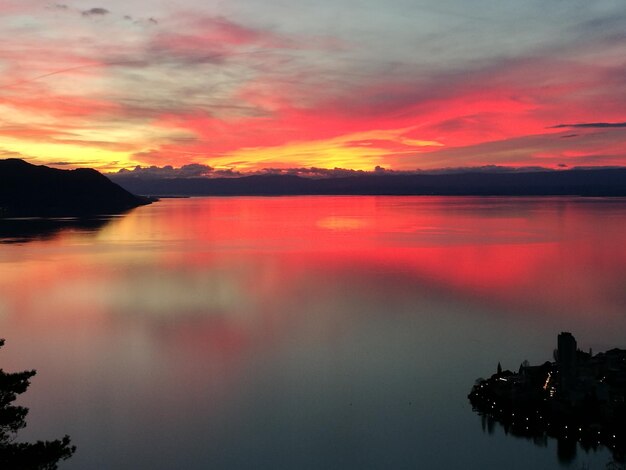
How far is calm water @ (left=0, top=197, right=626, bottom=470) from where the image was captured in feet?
83.8

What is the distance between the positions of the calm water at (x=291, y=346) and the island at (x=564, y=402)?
83 cm

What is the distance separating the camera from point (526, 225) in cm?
15075

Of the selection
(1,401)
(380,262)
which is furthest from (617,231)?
(1,401)

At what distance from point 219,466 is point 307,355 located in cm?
1553

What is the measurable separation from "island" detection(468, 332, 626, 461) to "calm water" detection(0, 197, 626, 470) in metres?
0.83

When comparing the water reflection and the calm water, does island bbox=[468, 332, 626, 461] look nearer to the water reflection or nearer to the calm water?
the calm water

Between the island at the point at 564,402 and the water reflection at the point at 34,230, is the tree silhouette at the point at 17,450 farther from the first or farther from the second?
the water reflection at the point at 34,230

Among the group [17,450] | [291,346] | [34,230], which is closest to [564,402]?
[291,346]

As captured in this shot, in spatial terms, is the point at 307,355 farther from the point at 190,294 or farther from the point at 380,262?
the point at 380,262

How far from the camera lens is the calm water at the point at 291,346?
2553 centimetres

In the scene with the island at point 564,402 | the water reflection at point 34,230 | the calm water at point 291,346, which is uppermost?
the water reflection at point 34,230

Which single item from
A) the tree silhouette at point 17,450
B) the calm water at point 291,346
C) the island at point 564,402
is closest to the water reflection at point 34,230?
the calm water at point 291,346

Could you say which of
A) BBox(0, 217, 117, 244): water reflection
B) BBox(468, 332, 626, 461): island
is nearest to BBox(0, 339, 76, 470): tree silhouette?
BBox(468, 332, 626, 461): island

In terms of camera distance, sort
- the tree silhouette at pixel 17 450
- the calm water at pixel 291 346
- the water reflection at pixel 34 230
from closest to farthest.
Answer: the tree silhouette at pixel 17 450, the calm water at pixel 291 346, the water reflection at pixel 34 230
